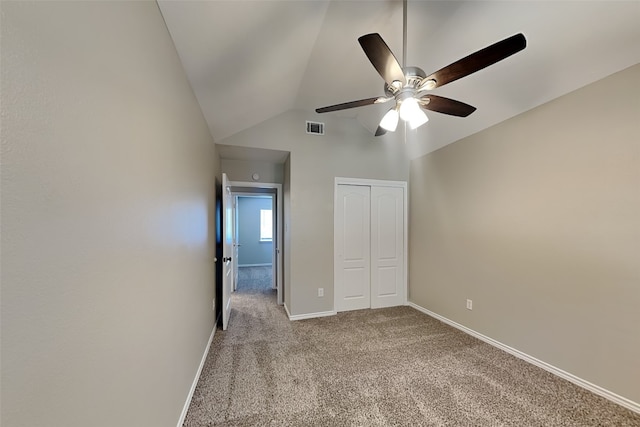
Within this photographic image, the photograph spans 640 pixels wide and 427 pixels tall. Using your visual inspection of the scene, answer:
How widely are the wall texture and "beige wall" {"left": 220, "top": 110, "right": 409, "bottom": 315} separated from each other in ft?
13.1

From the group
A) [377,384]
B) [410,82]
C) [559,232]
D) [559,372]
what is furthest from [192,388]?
[559,232]

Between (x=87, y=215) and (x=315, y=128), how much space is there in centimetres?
311

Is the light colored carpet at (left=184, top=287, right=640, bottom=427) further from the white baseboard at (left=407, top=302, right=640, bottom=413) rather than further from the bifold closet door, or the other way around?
the bifold closet door

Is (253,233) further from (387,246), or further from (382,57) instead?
(382,57)

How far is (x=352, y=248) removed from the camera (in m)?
3.69

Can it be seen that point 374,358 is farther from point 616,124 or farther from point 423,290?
point 616,124

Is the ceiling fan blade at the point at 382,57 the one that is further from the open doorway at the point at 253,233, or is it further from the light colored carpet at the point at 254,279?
the open doorway at the point at 253,233

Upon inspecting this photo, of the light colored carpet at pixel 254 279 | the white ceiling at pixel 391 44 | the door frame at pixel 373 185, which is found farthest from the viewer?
the light colored carpet at pixel 254 279

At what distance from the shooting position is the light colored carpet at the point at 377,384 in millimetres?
1693

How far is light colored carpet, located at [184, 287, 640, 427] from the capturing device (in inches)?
66.7

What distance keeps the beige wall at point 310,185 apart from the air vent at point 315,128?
7 centimetres

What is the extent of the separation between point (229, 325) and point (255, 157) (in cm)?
244

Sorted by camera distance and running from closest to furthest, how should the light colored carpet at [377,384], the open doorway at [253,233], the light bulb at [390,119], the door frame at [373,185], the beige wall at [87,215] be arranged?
the beige wall at [87,215], the light colored carpet at [377,384], the light bulb at [390,119], the door frame at [373,185], the open doorway at [253,233]

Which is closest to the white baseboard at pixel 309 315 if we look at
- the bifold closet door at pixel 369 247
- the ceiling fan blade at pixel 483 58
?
the bifold closet door at pixel 369 247
